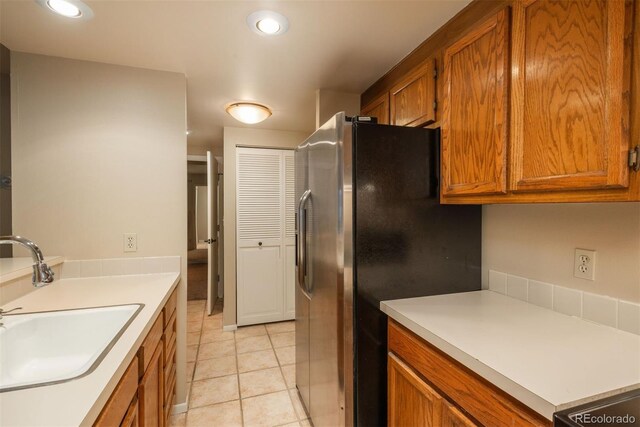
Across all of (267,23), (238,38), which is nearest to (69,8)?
(238,38)

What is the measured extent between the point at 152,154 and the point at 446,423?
2.15 metres

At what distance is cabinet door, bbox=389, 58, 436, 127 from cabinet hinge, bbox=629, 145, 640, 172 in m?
0.88

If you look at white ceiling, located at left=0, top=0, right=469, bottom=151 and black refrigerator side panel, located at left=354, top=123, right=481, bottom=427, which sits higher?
white ceiling, located at left=0, top=0, right=469, bottom=151

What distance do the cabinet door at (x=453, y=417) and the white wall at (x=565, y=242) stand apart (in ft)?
2.38

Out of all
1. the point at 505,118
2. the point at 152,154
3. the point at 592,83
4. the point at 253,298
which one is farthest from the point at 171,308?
the point at 592,83

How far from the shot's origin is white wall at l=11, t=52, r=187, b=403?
1.75 meters

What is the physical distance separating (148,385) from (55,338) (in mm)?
462

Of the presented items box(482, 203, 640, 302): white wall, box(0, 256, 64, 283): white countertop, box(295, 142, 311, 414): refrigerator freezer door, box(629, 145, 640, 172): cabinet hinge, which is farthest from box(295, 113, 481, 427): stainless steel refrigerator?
box(0, 256, 64, 283): white countertop

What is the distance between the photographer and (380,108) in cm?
207

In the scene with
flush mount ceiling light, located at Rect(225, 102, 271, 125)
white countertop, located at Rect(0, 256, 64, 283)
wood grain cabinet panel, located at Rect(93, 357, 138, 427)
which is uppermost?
flush mount ceiling light, located at Rect(225, 102, 271, 125)

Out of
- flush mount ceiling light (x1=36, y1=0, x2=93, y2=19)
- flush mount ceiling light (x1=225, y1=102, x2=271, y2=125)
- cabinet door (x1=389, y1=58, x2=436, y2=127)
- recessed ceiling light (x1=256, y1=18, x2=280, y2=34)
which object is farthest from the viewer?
flush mount ceiling light (x1=225, y1=102, x2=271, y2=125)

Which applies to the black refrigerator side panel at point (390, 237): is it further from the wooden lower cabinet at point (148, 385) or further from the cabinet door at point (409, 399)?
the wooden lower cabinet at point (148, 385)

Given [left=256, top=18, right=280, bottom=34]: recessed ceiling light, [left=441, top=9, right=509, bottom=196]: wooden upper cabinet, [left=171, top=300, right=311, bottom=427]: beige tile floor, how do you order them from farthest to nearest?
1. [left=171, top=300, right=311, bottom=427]: beige tile floor
2. [left=256, top=18, right=280, bottom=34]: recessed ceiling light
3. [left=441, top=9, right=509, bottom=196]: wooden upper cabinet

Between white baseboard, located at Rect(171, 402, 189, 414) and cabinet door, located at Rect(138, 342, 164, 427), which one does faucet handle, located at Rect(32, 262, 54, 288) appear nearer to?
cabinet door, located at Rect(138, 342, 164, 427)
